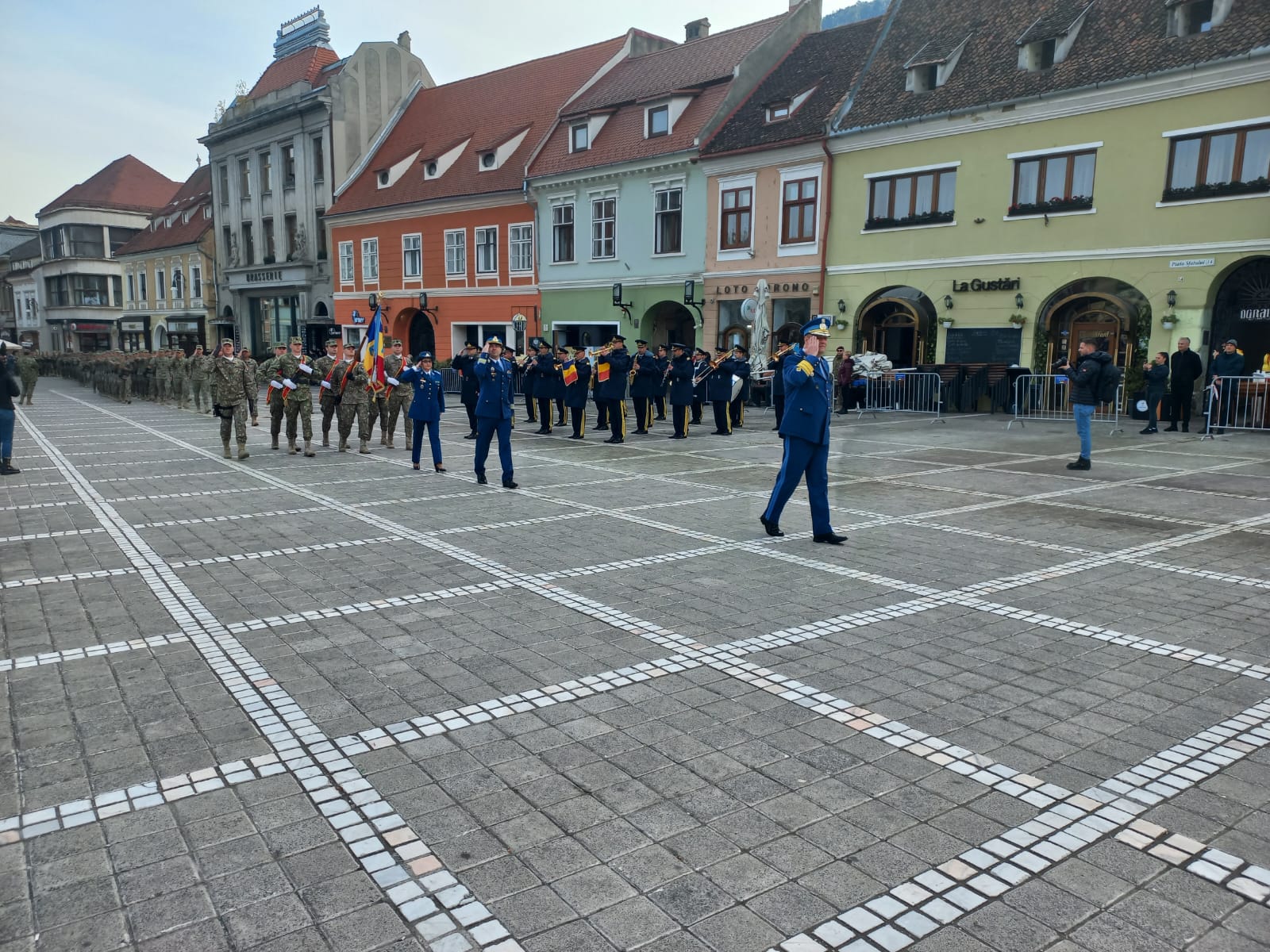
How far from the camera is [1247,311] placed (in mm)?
19125

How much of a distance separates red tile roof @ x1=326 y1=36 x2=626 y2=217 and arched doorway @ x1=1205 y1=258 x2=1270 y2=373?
22.2 meters

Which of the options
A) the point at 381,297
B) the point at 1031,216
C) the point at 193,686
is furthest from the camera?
the point at 381,297

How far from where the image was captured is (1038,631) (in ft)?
19.7

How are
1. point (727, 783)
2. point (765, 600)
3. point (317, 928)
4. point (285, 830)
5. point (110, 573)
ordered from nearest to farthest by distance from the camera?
point (317, 928) < point (285, 830) < point (727, 783) < point (765, 600) < point (110, 573)

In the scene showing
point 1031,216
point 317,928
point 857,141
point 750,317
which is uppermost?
point 857,141

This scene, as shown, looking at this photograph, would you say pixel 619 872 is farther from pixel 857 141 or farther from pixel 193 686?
pixel 857 141

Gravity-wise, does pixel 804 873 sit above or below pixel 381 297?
below

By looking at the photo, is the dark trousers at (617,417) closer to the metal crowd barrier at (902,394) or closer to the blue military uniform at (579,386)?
the blue military uniform at (579,386)

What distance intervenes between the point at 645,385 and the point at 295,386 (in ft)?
21.8

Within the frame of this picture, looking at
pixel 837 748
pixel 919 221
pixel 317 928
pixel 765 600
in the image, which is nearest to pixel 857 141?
pixel 919 221

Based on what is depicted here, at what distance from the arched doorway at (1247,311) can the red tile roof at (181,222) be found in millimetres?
49802

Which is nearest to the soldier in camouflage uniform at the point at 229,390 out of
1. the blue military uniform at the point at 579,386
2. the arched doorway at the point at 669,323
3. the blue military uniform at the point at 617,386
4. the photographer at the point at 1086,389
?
the blue military uniform at the point at 579,386

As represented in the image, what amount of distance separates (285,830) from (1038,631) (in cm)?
464

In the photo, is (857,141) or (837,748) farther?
(857,141)
